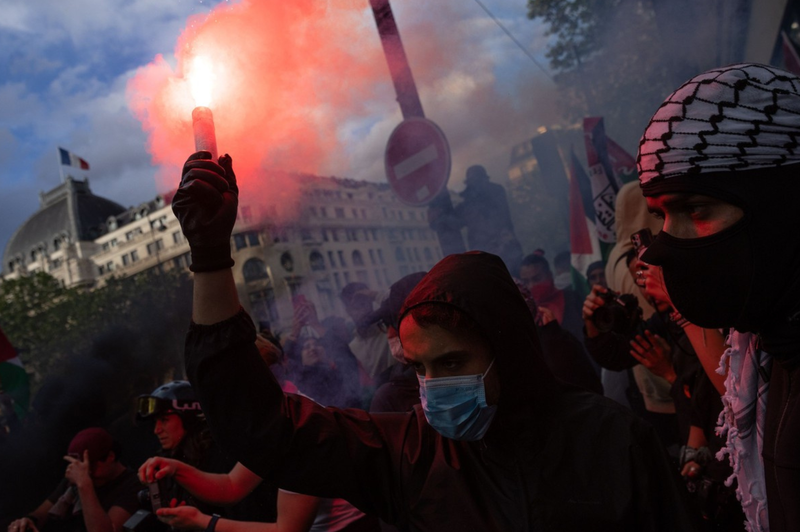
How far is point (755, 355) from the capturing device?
4.99 ft

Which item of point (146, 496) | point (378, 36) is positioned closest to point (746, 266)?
point (146, 496)

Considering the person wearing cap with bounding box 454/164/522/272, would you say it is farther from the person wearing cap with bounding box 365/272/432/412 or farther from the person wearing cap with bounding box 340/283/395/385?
the person wearing cap with bounding box 365/272/432/412

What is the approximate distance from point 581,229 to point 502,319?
4843mm

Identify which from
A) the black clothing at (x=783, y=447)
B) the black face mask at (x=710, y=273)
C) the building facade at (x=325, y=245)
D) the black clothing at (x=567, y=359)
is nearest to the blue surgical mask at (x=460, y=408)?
the black face mask at (x=710, y=273)

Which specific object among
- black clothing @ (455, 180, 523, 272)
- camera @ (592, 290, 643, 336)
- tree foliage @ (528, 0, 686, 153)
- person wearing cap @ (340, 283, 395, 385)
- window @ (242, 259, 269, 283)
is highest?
tree foliage @ (528, 0, 686, 153)

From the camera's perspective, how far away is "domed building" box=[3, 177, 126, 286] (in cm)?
4706

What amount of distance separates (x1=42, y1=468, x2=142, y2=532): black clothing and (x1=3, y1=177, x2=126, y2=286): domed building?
4589 cm

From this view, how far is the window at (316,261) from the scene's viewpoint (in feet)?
21.3

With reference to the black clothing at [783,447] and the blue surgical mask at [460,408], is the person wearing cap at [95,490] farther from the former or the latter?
the black clothing at [783,447]

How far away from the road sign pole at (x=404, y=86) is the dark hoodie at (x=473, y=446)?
318 cm

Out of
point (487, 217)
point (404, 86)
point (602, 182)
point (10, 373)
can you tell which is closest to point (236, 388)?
point (404, 86)

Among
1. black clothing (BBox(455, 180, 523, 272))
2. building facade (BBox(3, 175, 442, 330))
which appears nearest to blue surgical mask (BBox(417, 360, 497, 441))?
building facade (BBox(3, 175, 442, 330))

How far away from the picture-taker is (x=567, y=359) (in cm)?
348

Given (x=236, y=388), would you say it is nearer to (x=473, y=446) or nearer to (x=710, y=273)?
(x=473, y=446)
